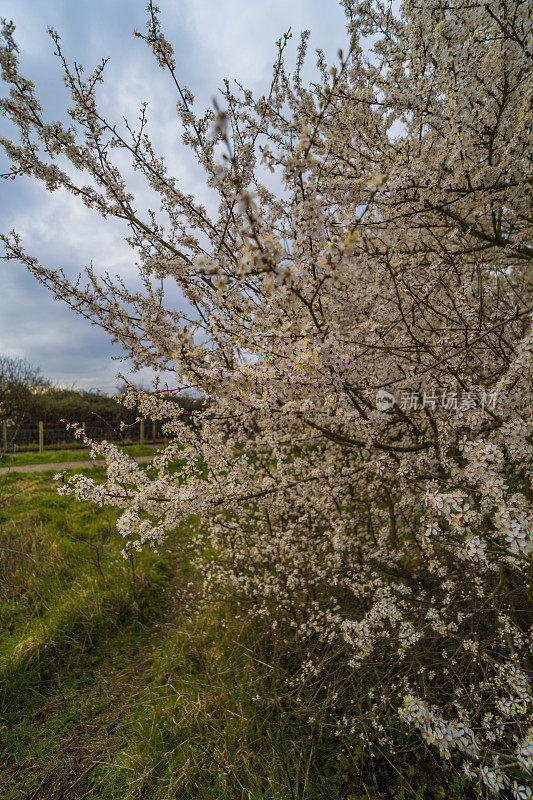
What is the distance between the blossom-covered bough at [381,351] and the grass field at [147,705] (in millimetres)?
385

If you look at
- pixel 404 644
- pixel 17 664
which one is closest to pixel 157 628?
pixel 17 664

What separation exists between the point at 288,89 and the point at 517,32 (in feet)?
7.57

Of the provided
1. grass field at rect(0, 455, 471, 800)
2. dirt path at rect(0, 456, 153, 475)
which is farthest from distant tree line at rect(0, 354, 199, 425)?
grass field at rect(0, 455, 471, 800)

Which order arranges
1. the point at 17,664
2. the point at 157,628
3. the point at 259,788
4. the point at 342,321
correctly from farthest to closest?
the point at 157,628, the point at 342,321, the point at 17,664, the point at 259,788

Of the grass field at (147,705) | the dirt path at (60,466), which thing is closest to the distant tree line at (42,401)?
the dirt path at (60,466)

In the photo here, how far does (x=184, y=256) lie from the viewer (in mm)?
3064

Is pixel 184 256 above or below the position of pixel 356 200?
below

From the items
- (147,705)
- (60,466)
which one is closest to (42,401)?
(60,466)

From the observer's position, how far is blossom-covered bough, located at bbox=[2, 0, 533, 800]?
75.1 inches

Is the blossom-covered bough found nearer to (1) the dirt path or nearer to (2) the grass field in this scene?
(2) the grass field

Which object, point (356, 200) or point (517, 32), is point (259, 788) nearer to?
point (356, 200)

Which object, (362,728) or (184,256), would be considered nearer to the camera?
(362,728)

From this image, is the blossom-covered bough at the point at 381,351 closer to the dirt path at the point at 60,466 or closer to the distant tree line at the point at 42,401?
the dirt path at the point at 60,466

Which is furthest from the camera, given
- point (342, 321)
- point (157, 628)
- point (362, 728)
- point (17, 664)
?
point (157, 628)
